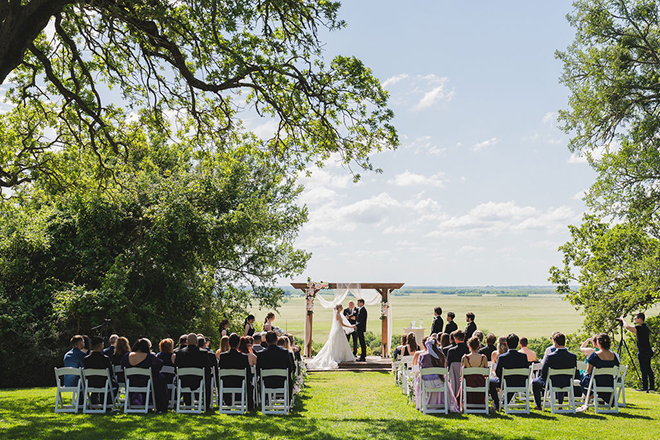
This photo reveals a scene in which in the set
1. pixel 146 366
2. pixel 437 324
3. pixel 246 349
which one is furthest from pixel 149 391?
pixel 437 324

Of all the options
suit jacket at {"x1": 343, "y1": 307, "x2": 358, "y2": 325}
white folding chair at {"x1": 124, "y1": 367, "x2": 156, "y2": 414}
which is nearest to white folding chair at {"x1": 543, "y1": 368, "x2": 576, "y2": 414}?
white folding chair at {"x1": 124, "y1": 367, "x2": 156, "y2": 414}

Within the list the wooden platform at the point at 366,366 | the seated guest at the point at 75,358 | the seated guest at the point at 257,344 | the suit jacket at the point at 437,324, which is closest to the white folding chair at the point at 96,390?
the seated guest at the point at 75,358

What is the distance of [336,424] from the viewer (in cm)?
811

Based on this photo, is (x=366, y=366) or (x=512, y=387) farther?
(x=366, y=366)

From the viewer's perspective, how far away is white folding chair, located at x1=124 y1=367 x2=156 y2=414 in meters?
8.61

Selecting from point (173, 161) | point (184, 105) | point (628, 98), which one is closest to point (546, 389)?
point (184, 105)

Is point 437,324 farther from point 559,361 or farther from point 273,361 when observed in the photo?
point 273,361

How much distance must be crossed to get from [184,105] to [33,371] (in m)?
8.67

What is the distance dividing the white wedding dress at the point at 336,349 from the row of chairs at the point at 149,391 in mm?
8739

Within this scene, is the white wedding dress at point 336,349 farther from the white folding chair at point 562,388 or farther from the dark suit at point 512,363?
the white folding chair at point 562,388

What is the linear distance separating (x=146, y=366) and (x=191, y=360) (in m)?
0.73

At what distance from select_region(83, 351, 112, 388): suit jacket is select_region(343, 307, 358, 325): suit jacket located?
10.7 m

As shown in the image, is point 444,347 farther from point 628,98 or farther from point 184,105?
point 628,98

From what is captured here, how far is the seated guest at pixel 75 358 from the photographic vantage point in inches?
364
